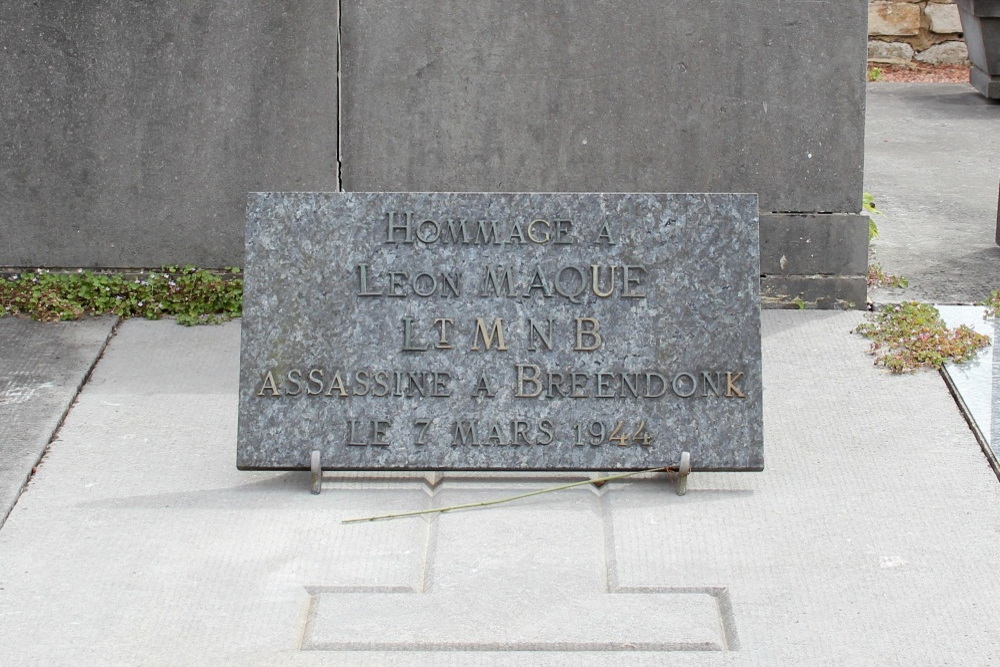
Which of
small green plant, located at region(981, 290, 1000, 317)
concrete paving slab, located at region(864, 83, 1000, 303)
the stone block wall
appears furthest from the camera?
the stone block wall

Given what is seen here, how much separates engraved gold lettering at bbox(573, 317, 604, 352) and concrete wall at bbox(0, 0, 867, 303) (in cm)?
183

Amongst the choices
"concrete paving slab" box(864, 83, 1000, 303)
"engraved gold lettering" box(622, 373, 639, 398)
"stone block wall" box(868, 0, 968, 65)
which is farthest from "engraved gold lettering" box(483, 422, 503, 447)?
"stone block wall" box(868, 0, 968, 65)

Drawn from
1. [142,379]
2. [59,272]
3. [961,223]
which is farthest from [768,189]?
[59,272]

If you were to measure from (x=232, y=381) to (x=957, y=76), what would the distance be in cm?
914

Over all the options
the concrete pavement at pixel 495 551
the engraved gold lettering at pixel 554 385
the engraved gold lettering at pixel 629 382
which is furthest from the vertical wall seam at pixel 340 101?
the engraved gold lettering at pixel 629 382

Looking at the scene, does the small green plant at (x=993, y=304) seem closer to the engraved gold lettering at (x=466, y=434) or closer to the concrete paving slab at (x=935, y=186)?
the concrete paving slab at (x=935, y=186)

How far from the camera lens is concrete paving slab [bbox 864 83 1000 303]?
6750 millimetres

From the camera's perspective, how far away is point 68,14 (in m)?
6.04

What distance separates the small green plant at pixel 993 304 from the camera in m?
6.15

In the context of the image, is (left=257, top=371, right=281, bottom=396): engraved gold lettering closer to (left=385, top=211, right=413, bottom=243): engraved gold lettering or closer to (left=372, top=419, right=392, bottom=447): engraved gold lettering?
(left=372, top=419, right=392, bottom=447): engraved gold lettering

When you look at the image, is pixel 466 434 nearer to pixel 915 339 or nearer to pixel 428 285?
pixel 428 285

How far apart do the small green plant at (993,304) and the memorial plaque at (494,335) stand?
7.20 feet

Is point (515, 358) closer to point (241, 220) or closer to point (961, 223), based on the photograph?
point (241, 220)

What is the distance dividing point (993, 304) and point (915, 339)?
69cm
